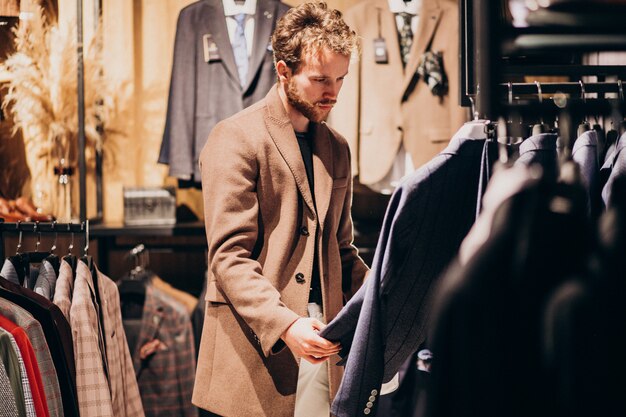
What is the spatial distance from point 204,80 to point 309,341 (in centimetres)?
204

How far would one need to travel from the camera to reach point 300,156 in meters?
2.15

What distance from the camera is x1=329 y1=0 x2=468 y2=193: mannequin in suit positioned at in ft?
11.6

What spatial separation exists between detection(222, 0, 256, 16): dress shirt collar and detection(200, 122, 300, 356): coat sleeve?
1626 mm

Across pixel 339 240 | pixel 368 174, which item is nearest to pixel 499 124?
pixel 339 240

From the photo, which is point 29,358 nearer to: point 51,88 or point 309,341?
point 309,341

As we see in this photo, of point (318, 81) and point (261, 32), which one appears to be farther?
point (261, 32)

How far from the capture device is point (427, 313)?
5.32ft

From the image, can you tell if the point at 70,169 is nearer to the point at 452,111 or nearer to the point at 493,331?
the point at 452,111

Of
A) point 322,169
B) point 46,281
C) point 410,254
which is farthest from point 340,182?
point 46,281

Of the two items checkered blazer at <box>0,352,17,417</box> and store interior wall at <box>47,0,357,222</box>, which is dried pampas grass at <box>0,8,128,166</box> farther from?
checkered blazer at <box>0,352,17,417</box>

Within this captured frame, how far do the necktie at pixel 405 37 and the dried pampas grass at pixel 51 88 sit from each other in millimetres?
1377

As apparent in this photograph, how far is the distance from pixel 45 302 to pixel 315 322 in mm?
758

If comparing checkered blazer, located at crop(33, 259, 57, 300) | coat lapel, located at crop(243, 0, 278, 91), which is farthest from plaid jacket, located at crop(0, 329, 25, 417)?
coat lapel, located at crop(243, 0, 278, 91)

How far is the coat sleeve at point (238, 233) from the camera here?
77.4 inches
